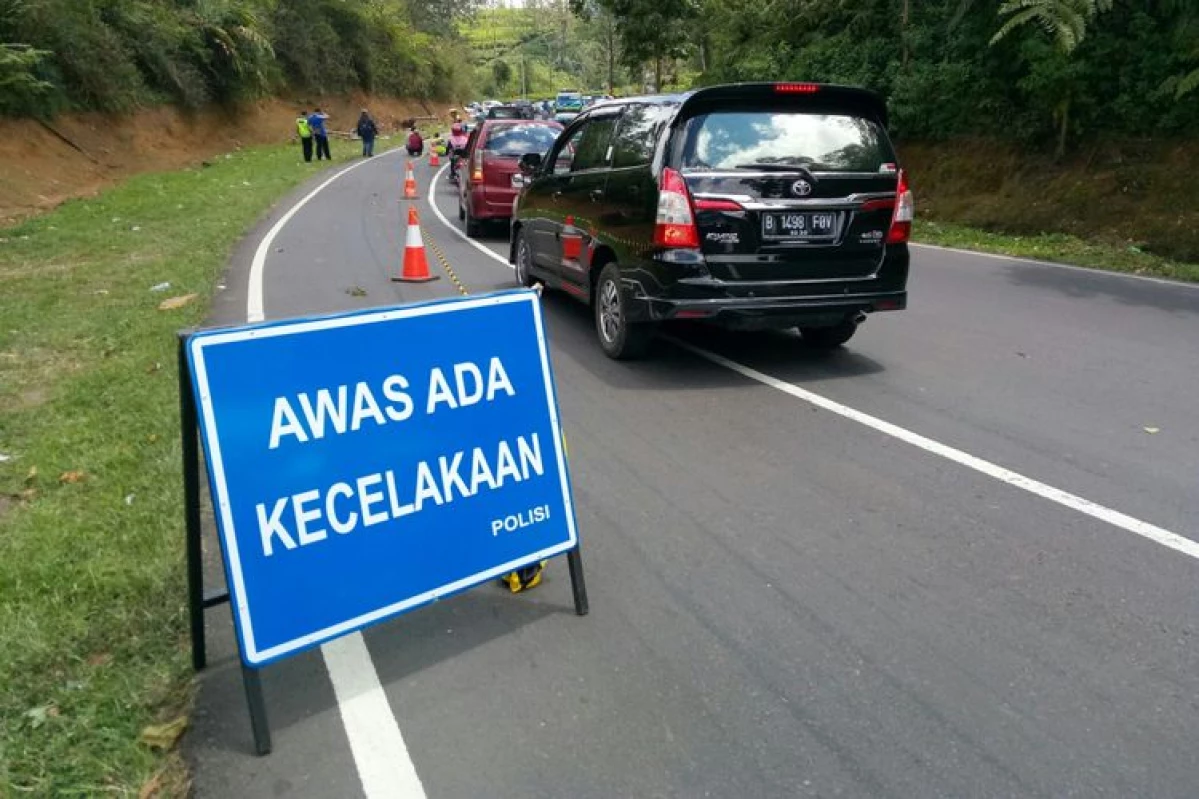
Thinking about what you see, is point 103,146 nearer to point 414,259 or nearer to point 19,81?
point 19,81

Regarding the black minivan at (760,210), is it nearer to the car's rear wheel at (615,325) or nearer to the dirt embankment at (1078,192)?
the car's rear wheel at (615,325)

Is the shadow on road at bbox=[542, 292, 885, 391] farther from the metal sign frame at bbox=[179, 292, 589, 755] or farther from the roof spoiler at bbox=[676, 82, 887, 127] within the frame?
the metal sign frame at bbox=[179, 292, 589, 755]

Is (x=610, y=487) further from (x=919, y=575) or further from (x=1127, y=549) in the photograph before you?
(x=1127, y=549)

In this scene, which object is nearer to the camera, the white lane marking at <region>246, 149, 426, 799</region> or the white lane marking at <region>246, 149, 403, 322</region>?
the white lane marking at <region>246, 149, 426, 799</region>

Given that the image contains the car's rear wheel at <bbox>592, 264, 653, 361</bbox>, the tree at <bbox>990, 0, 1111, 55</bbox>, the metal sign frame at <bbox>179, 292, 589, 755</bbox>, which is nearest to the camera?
the metal sign frame at <bbox>179, 292, 589, 755</bbox>

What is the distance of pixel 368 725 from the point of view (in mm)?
3051

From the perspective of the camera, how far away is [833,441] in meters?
5.48

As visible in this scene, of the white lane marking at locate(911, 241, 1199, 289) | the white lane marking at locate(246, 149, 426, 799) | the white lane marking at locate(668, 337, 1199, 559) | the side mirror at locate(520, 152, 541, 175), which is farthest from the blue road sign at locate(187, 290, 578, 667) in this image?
the white lane marking at locate(911, 241, 1199, 289)

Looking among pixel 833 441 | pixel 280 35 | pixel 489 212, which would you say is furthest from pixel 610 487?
pixel 280 35

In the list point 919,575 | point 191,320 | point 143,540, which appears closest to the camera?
point 919,575

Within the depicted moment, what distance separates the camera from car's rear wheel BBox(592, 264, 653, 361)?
273 inches

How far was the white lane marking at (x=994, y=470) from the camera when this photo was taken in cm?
421

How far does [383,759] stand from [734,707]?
1.10 metres

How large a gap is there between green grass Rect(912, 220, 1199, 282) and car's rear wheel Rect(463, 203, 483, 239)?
6.70 m
